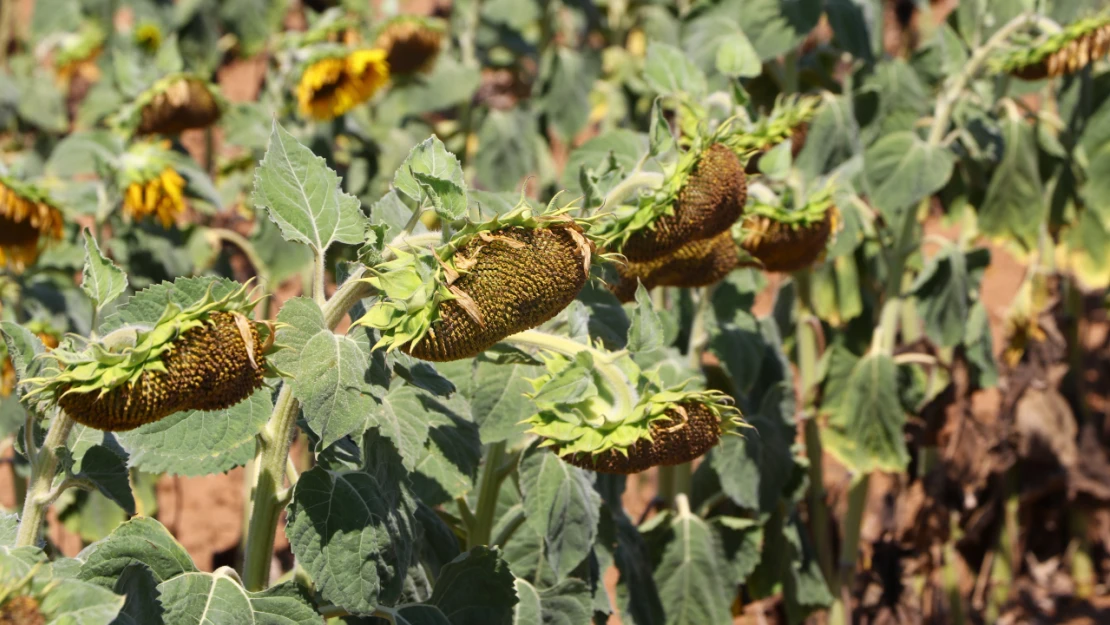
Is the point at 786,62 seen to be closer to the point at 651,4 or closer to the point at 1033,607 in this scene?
the point at 651,4

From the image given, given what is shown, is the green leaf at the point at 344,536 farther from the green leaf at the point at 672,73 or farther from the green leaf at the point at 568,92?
the green leaf at the point at 568,92

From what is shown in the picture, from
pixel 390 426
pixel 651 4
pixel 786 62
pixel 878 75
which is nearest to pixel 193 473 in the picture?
pixel 390 426

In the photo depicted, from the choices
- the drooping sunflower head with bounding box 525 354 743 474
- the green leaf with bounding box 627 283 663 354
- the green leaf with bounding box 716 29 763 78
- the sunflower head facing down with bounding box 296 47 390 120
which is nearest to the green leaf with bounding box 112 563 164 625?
the drooping sunflower head with bounding box 525 354 743 474

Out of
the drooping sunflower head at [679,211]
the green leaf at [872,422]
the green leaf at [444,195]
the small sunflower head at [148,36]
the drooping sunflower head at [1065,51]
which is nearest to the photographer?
the green leaf at [444,195]

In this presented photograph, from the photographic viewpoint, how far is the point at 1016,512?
2.96m

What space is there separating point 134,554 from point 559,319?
19.6 inches

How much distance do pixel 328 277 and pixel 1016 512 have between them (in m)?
1.79

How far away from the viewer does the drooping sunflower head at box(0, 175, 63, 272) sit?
74.4 inches

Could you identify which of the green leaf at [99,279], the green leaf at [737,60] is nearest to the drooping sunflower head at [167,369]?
the green leaf at [99,279]

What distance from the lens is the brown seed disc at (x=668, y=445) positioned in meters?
1.09

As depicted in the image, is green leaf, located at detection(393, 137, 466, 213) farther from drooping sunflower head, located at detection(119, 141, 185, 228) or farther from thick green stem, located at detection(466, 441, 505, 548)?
drooping sunflower head, located at detection(119, 141, 185, 228)

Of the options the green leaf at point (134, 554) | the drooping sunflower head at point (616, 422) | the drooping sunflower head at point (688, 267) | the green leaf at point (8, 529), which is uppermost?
the drooping sunflower head at point (688, 267)

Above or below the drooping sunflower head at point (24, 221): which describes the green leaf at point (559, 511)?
below

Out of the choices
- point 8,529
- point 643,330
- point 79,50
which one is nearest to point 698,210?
point 643,330
